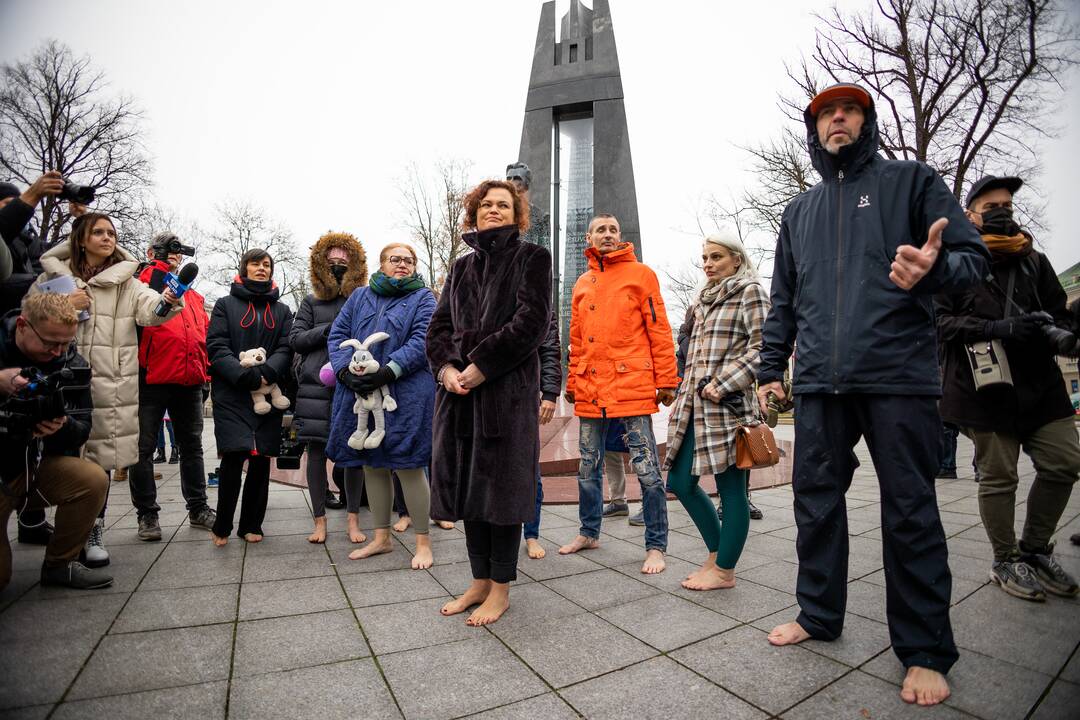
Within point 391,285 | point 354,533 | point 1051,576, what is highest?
point 391,285

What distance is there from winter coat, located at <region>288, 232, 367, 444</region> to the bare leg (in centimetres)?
82

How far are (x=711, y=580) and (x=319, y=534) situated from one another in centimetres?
271

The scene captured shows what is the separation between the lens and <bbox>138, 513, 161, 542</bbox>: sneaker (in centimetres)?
400

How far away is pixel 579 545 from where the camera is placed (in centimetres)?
386

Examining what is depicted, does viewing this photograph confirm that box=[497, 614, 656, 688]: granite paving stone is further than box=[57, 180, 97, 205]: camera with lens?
No

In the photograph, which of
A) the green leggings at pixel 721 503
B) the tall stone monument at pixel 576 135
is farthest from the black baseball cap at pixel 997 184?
Result: the tall stone monument at pixel 576 135

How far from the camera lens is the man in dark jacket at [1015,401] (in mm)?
2979

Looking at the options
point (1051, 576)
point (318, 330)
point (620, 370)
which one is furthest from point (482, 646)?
point (1051, 576)

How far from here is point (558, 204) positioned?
1298cm

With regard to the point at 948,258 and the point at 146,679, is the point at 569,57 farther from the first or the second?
the point at 146,679

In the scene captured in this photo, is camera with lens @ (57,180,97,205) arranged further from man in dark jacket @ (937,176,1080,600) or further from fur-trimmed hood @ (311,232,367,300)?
man in dark jacket @ (937,176,1080,600)

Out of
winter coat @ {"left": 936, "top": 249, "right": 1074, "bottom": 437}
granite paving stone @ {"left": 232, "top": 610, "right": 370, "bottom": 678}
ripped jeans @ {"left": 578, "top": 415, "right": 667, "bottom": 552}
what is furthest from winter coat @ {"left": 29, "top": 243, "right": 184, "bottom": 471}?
winter coat @ {"left": 936, "top": 249, "right": 1074, "bottom": 437}

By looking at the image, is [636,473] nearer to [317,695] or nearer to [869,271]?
[869,271]

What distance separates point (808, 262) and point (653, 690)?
182cm
